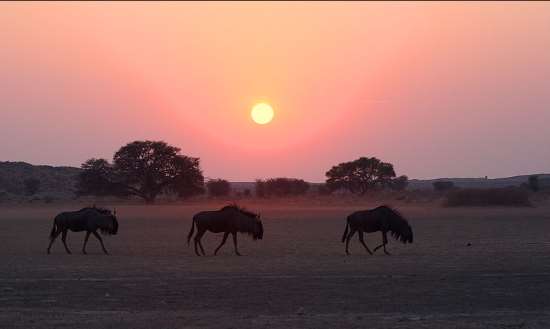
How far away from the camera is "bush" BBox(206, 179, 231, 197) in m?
125

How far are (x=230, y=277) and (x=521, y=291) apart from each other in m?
6.15

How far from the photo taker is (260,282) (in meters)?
17.1

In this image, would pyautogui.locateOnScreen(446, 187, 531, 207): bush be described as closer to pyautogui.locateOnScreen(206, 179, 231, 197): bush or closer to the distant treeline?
the distant treeline

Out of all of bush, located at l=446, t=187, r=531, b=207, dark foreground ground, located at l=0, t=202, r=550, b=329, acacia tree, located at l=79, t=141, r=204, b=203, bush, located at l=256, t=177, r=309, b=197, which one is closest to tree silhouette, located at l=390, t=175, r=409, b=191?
bush, located at l=256, t=177, r=309, b=197

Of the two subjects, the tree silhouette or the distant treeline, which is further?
the tree silhouette

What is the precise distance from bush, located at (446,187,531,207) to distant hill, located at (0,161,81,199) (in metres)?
76.6

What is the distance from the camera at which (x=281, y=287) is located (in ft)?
53.4

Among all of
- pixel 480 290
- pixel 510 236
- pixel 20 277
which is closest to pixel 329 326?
pixel 480 290

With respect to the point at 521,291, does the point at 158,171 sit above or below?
above

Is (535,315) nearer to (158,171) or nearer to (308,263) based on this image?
(308,263)

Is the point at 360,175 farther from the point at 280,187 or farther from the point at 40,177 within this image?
the point at 40,177

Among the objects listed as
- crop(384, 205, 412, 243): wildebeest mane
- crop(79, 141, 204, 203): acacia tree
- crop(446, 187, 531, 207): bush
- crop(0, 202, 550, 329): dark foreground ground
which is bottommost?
crop(0, 202, 550, 329): dark foreground ground

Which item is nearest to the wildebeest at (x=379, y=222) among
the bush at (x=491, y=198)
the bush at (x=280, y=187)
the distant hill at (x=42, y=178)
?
the bush at (x=491, y=198)

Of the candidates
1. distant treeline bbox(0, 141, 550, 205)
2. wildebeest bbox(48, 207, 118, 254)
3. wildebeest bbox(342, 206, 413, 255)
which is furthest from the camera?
distant treeline bbox(0, 141, 550, 205)
